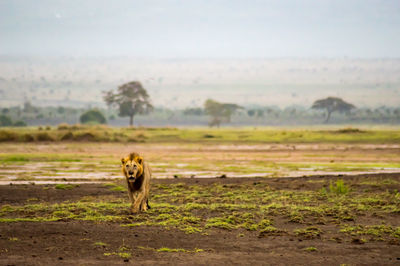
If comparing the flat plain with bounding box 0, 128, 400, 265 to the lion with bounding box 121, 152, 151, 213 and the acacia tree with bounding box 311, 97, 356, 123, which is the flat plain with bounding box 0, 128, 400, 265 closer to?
the lion with bounding box 121, 152, 151, 213

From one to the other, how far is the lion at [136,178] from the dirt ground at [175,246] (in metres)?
1.24

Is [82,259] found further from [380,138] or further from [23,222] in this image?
[380,138]

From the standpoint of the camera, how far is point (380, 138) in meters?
59.9

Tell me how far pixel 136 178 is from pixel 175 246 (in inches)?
136

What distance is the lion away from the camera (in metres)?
15.4

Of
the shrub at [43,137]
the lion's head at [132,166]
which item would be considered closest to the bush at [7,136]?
the shrub at [43,137]

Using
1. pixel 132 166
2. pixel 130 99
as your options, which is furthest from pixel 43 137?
pixel 130 99

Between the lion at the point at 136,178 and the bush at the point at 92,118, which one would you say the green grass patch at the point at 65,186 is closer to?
the lion at the point at 136,178

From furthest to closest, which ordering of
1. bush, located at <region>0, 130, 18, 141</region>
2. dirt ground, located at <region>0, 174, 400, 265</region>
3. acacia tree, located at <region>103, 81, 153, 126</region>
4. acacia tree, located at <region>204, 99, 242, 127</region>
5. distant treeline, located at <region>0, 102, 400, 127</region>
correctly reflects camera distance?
distant treeline, located at <region>0, 102, 400, 127</region>
acacia tree, located at <region>204, 99, 242, 127</region>
acacia tree, located at <region>103, 81, 153, 126</region>
bush, located at <region>0, 130, 18, 141</region>
dirt ground, located at <region>0, 174, 400, 265</region>

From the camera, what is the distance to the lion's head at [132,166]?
50.5 feet

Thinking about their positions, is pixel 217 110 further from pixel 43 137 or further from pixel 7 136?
pixel 7 136

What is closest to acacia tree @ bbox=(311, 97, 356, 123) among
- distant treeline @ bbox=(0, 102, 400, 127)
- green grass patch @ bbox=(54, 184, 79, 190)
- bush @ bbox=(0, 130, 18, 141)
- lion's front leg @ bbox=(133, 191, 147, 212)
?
distant treeline @ bbox=(0, 102, 400, 127)

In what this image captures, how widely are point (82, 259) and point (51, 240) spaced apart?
66.9 inches

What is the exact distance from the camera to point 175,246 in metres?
12.7
